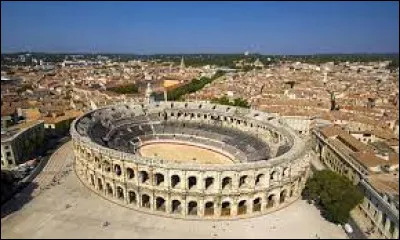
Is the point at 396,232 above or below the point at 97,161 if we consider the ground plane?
below

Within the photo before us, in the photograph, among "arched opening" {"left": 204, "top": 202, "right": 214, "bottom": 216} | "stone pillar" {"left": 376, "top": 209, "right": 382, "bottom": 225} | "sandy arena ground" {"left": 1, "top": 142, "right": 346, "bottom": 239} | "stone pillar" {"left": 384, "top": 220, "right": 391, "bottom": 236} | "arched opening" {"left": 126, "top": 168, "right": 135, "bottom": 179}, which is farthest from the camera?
"arched opening" {"left": 126, "top": 168, "right": 135, "bottom": 179}

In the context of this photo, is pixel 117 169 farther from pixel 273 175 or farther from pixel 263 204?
pixel 273 175

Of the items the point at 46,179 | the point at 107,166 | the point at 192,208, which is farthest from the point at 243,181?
the point at 46,179

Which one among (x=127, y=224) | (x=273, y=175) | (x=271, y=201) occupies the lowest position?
(x=127, y=224)

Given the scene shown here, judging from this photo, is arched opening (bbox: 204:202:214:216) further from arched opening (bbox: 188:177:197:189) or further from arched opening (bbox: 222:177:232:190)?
arched opening (bbox: 188:177:197:189)

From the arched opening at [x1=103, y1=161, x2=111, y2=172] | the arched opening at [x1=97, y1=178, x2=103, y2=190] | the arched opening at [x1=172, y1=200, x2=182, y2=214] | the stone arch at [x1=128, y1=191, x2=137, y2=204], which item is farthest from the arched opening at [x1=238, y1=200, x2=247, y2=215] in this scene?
the arched opening at [x1=97, y1=178, x2=103, y2=190]

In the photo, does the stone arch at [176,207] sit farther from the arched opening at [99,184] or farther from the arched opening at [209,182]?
the arched opening at [99,184]
